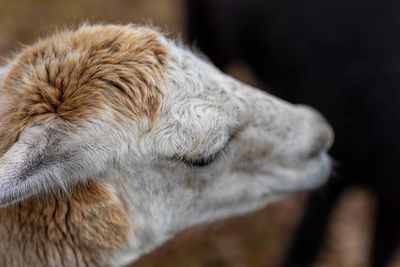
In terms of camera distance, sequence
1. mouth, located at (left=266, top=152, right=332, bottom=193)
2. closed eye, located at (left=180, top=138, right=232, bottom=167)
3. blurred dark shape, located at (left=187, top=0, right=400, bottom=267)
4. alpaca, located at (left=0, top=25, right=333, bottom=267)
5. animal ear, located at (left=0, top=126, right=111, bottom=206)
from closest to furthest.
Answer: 1. animal ear, located at (left=0, top=126, right=111, bottom=206)
2. alpaca, located at (left=0, top=25, right=333, bottom=267)
3. closed eye, located at (left=180, top=138, right=232, bottom=167)
4. mouth, located at (left=266, top=152, right=332, bottom=193)
5. blurred dark shape, located at (left=187, top=0, right=400, bottom=267)

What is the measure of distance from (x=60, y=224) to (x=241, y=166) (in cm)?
71

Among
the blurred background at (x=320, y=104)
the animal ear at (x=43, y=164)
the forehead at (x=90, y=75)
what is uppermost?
the forehead at (x=90, y=75)

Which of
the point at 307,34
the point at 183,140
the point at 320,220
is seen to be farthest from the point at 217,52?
Answer: the point at 183,140

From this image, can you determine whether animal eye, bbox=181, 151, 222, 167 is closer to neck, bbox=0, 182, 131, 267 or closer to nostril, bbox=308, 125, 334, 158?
neck, bbox=0, 182, 131, 267

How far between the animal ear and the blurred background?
0.64m

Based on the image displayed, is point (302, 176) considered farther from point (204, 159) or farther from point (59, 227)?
point (59, 227)

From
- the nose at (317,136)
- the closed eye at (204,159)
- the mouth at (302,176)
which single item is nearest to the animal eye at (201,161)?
the closed eye at (204,159)

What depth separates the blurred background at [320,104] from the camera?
9.22 ft

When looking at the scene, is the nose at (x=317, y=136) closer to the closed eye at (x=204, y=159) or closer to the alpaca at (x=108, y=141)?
the alpaca at (x=108, y=141)

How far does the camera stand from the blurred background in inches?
111

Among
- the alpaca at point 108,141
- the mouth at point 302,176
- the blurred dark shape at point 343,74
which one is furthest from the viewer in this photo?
the blurred dark shape at point 343,74

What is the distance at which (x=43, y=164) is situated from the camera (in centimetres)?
165

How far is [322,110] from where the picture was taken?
117 inches

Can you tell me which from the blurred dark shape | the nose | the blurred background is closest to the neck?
the blurred background
